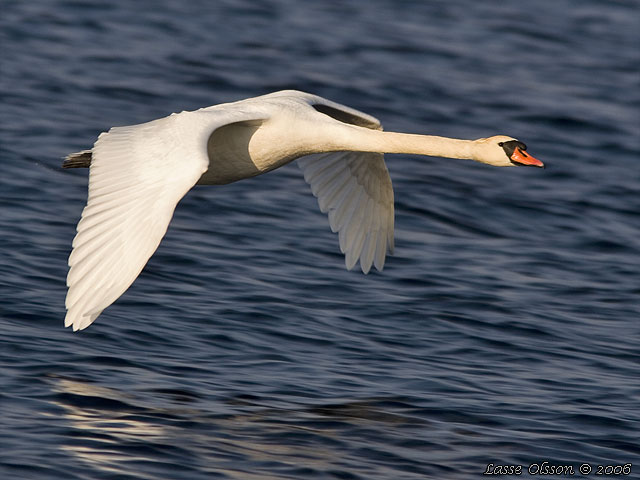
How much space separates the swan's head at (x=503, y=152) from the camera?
8570 millimetres

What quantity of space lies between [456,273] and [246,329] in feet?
8.08

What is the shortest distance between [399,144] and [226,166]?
46.5 inches

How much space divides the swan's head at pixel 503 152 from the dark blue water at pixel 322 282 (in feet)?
4.82

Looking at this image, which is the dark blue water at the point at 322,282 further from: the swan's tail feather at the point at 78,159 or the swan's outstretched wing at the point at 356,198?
the swan's tail feather at the point at 78,159

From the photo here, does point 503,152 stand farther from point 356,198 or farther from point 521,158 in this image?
point 356,198

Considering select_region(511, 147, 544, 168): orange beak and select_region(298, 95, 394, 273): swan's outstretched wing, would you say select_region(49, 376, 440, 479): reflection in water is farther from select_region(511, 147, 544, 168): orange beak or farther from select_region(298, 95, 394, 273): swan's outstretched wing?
select_region(298, 95, 394, 273): swan's outstretched wing

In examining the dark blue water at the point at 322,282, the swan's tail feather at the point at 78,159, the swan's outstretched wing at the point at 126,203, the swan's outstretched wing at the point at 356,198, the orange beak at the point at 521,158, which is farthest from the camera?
the swan's outstretched wing at the point at 356,198

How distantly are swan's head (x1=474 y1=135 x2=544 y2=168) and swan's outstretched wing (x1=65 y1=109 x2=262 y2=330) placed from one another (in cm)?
206

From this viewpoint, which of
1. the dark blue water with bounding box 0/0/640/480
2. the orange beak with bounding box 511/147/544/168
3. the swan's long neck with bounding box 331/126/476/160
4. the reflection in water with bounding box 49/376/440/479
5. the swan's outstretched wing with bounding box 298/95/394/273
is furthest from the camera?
the swan's outstretched wing with bounding box 298/95/394/273

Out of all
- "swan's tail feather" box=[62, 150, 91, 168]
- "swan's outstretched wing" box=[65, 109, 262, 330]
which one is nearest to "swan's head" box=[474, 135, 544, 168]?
"swan's outstretched wing" box=[65, 109, 262, 330]

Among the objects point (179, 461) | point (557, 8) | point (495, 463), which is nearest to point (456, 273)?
point (495, 463)

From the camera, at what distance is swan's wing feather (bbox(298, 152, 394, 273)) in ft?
32.9

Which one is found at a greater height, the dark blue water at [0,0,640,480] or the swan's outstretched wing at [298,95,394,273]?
the swan's outstretched wing at [298,95,394,273]

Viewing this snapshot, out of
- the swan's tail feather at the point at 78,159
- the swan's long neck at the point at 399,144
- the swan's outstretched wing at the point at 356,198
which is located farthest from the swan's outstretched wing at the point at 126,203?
the swan's outstretched wing at the point at 356,198
